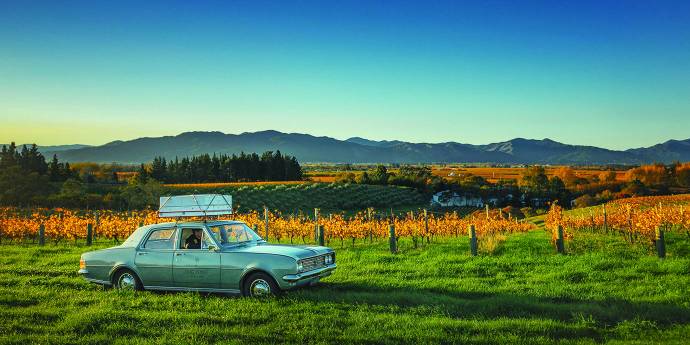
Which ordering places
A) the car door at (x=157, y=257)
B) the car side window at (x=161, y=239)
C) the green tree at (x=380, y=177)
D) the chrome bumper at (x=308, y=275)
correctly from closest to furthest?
the chrome bumper at (x=308, y=275)
the car door at (x=157, y=257)
the car side window at (x=161, y=239)
the green tree at (x=380, y=177)

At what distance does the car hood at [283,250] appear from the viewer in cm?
1090

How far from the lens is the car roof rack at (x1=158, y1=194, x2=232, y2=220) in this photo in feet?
40.0

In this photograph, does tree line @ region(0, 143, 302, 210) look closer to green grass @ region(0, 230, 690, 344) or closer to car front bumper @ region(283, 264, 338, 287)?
green grass @ region(0, 230, 690, 344)

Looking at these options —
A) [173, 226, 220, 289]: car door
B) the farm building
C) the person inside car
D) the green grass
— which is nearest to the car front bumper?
the green grass

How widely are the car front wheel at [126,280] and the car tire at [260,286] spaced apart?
9.12 ft

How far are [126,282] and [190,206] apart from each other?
88.6 inches

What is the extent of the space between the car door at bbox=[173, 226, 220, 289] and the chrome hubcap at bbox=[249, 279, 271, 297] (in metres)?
0.79

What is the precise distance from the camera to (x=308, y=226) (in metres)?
26.1

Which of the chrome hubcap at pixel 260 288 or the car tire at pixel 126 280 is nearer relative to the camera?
the chrome hubcap at pixel 260 288

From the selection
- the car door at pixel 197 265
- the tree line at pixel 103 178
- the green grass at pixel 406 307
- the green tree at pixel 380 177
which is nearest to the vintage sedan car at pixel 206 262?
the car door at pixel 197 265

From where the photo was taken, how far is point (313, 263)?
1134cm

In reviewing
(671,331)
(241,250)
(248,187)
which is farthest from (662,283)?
(248,187)

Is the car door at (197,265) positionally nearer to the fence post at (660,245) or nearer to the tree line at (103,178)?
the fence post at (660,245)

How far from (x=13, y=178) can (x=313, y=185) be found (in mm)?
40659
